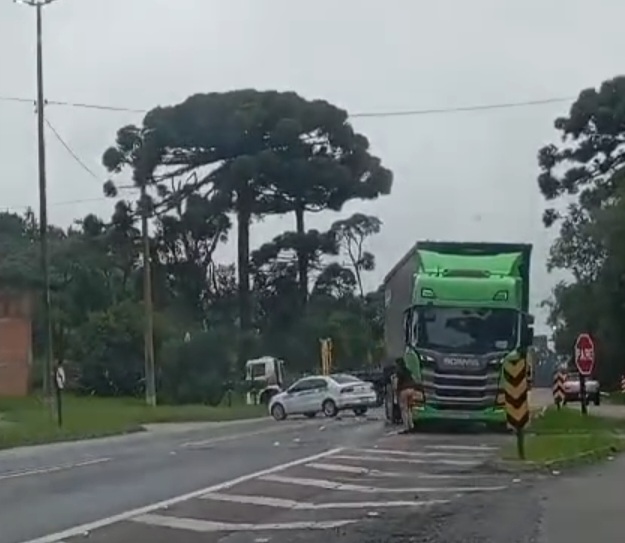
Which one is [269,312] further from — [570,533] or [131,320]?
[570,533]

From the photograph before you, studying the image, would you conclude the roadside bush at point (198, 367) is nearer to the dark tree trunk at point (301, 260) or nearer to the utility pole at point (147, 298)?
the dark tree trunk at point (301, 260)

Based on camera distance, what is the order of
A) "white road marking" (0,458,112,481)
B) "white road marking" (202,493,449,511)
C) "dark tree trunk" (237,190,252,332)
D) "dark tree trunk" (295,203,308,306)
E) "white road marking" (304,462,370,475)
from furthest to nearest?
"dark tree trunk" (295,203,308,306) → "dark tree trunk" (237,190,252,332) → "white road marking" (0,458,112,481) → "white road marking" (304,462,370,475) → "white road marking" (202,493,449,511)

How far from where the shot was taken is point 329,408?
168 feet

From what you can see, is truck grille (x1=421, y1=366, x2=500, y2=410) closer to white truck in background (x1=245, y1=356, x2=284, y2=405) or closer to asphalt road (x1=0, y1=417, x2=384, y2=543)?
asphalt road (x1=0, y1=417, x2=384, y2=543)

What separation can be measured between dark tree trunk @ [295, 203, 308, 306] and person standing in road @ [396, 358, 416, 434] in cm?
3190

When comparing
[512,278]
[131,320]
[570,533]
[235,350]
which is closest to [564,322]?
[235,350]

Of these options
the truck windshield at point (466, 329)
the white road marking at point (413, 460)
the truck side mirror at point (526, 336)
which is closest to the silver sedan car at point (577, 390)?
the truck side mirror at point (526, 336)

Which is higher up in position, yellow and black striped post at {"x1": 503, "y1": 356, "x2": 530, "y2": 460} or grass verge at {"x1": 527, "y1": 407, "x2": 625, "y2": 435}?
yellow and black striped post at {"x1": 503, "y1": 356, "x2": 530, "y2": 460}

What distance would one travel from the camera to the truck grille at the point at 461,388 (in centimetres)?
3228

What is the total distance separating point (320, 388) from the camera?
169 ft

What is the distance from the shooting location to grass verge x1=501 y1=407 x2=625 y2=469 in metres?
23.7

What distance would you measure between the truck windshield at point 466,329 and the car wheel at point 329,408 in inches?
729

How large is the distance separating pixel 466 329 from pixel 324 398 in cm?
1919

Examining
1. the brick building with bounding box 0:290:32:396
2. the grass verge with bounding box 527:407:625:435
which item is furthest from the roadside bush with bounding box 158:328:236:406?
the grass verge with bounding box 527:407:625:435
